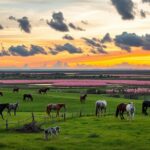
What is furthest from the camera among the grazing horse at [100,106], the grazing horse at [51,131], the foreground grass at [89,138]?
the grazing horse at [100,106]

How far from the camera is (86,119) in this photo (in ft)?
141

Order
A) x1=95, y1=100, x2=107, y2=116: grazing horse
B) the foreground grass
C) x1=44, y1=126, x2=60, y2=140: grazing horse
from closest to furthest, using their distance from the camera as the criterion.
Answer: the foreground grass, x1=44, y1=126, x2=60, y2=140: grazing horse, x1=95, y1=100, x2=107, y2=116: grazing horse

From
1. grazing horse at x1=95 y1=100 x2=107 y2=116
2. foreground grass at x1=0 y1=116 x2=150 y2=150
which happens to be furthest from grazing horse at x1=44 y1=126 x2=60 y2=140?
grazing horse at x1=95 y1=100 x2=107 y2=116

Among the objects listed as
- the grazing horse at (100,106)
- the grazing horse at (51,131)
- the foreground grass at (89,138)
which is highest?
the grazing horse at (100,106)

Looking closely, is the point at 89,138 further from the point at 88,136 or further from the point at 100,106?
the point at 100,106

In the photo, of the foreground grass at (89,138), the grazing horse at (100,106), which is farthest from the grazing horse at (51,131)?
the grazing horse at (100,106)

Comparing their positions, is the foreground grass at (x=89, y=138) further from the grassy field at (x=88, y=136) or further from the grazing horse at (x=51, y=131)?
the grazing horse at (x=51, y=131)

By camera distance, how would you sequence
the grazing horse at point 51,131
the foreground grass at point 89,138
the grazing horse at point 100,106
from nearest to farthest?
the foreground grass at point 89,138 → the grazing horse at point 51,131 → the grazing horse at point 100,106

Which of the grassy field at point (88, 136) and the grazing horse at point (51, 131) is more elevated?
the grazing horse at point (51, 131)

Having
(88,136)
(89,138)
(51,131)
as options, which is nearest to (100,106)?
(88,136)

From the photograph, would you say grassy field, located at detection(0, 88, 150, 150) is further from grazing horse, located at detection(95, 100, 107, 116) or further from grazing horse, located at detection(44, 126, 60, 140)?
grazing horse, located at detection(95, 100, 107, 116)

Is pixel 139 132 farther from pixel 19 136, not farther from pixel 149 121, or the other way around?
pixel 19 136

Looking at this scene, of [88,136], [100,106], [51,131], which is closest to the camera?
[51,131]

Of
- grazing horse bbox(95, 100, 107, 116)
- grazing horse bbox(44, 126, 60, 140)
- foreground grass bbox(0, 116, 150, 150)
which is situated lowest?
foreground grass bbox(0, 116, 150, 150)
